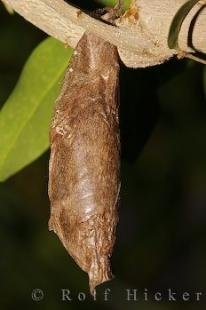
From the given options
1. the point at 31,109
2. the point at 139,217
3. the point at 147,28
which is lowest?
the point at 139,217

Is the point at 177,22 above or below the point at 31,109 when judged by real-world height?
above

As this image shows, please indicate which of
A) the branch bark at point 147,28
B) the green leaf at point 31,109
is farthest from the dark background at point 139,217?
the branch bark at point 147,28

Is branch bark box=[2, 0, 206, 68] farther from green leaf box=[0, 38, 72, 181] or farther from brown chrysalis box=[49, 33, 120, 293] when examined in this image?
green leaf box=[0, 38, 72, 181]

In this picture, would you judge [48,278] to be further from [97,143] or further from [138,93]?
[97,143]

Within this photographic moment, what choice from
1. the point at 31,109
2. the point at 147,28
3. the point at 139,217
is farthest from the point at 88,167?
the point at 139,217

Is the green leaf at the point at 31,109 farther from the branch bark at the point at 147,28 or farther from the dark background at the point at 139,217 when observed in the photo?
the branch bark at the point at 147,28

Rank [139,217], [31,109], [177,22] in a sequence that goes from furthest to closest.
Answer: [139,217] < [31,109] < [177,22]

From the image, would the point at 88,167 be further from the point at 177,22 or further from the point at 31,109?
the point at 31,109

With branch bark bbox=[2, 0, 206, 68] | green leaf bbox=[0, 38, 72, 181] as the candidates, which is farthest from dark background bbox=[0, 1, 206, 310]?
branch bark bbox=[2, 0, 206, 68]
